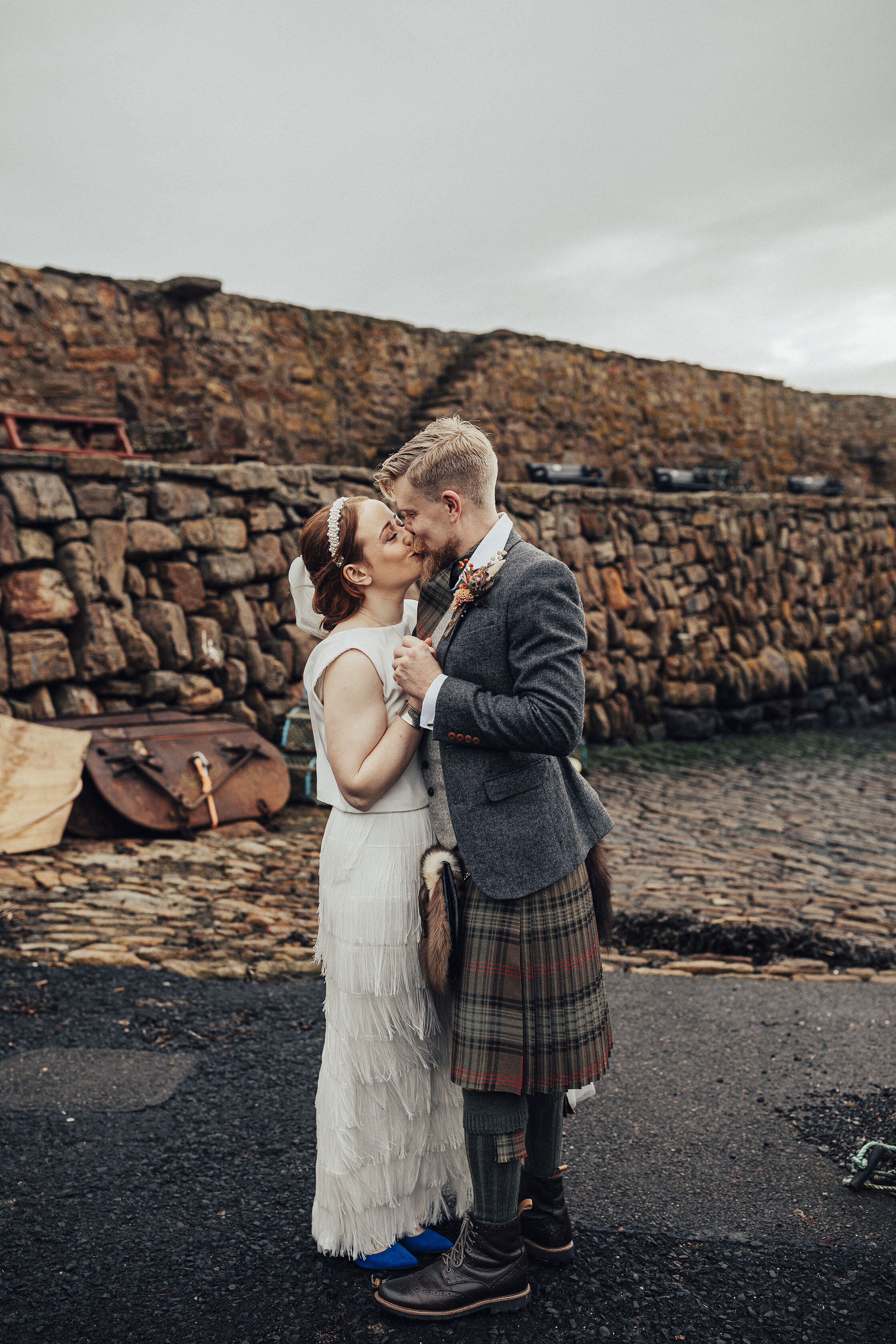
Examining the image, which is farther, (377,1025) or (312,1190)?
(312,1190)

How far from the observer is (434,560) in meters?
2.17

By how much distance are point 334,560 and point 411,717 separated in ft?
1.31

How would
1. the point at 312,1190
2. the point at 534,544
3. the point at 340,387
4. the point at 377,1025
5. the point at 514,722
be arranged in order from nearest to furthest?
the point at 514,722, the point at 377,1025, the point at 312,1190, the point at 340,387, the point at 534,544

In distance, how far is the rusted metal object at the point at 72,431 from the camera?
7336 mm

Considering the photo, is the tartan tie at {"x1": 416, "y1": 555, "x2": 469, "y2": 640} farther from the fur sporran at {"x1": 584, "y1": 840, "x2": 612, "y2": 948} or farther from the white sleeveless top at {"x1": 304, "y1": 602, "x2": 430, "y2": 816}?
the fur sporran at {"x1": 584, "y1": 840, "x2": 612, "y2": 948}

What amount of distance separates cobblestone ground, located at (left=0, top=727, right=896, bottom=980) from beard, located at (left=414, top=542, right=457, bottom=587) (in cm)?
249

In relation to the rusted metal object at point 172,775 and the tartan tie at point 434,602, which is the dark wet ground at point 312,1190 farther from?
the rusted metal object at point 172,775

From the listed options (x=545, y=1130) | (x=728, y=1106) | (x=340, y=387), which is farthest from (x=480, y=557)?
(x=340, y=387)

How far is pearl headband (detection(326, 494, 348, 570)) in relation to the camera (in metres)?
2.16

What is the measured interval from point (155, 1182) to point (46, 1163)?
32cm

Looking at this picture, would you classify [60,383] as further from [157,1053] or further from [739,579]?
→ [739,579]

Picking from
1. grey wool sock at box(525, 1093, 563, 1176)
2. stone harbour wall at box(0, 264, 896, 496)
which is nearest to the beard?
grey wool sock at box(525, 1093, 563, 1176)

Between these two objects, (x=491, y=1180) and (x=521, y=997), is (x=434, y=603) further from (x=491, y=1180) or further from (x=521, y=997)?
(x=491, y=1180)

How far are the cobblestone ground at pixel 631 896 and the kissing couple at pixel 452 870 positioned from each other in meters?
2.05
